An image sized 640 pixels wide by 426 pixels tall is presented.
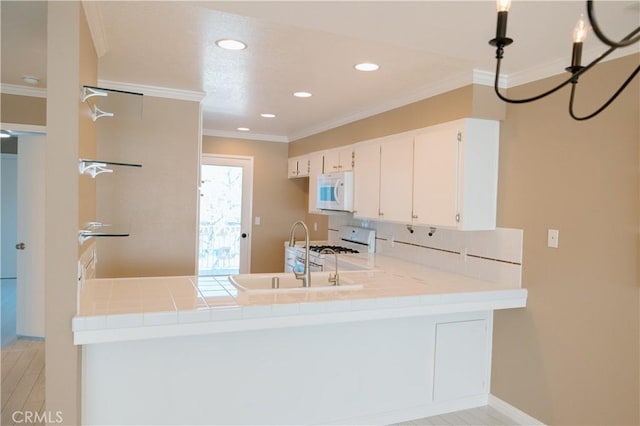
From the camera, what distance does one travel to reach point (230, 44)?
8.59 feet

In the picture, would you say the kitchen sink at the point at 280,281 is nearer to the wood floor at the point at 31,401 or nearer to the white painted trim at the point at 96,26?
the wood floor at the point at 31,401

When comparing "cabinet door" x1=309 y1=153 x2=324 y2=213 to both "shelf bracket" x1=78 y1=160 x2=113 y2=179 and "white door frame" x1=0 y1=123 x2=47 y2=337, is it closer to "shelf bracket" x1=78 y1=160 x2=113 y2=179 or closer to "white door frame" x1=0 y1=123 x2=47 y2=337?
"white door frame" x1=0 y1=123 x2=47 y2=337

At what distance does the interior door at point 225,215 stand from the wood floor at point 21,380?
237 cm

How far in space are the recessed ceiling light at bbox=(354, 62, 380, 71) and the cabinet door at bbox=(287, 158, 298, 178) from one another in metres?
3.08

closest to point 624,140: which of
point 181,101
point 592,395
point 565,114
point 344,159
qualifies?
point 565,114

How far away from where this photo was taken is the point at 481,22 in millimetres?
2160

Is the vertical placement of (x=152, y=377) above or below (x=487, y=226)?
below

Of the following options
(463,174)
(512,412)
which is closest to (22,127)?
(463,174)

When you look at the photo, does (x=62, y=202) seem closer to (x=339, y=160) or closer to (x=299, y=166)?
(x=339, y=160)

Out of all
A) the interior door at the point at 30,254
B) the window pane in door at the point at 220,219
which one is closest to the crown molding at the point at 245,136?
the window pane in door at the point at 220,219

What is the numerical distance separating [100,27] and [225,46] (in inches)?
26.5

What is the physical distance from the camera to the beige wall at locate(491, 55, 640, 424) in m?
2.39

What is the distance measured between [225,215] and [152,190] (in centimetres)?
253

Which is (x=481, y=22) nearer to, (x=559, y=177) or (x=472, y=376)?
(x=559, y=177)
